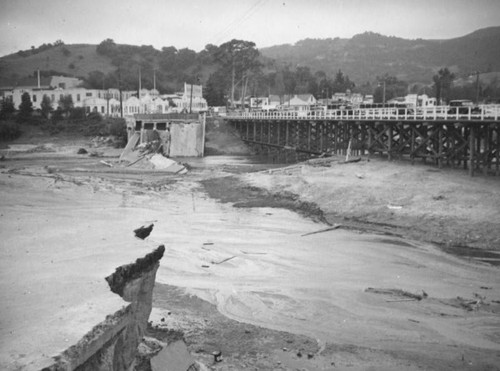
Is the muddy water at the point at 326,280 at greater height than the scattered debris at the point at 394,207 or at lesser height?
lesser

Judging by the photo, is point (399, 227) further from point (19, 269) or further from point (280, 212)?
point (19, 269)

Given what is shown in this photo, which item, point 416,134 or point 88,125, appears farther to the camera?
point 88,125

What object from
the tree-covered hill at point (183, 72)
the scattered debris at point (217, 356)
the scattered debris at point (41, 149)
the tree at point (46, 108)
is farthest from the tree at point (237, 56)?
the scattered debris at point (217, 356)

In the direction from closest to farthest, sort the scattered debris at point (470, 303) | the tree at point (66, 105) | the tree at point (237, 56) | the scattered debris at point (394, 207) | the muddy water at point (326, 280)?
the muddy water at point (326, 280) → the scattered debris at point (470, 303) → the scattered debris at point (394, 207) → the tree at point (66, 105) → the tree at point (237, 56)

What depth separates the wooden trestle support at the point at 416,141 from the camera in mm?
27906

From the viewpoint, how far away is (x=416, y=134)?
111ft

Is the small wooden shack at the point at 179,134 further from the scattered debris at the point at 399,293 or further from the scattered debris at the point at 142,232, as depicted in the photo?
the scattered debris at the point at 142,232

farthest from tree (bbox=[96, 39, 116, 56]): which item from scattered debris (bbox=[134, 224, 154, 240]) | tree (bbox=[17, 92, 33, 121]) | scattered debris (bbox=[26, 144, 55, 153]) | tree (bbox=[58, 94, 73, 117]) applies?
scattered debris (bbox=[134, 224, 154, 240])

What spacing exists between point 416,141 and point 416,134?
2.58m

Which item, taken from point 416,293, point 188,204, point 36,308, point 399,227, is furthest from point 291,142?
point 36,308

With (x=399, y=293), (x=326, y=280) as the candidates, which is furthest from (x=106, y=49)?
(x=399, y=293)

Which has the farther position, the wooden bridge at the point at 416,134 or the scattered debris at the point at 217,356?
the wooden bridge at the point at 416,134

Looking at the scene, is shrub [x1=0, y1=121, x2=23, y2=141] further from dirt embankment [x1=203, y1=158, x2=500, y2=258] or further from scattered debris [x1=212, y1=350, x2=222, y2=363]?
scattered debris [x1=212, y1=350, x2=222, y2=363]

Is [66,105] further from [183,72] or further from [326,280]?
[183,72]
